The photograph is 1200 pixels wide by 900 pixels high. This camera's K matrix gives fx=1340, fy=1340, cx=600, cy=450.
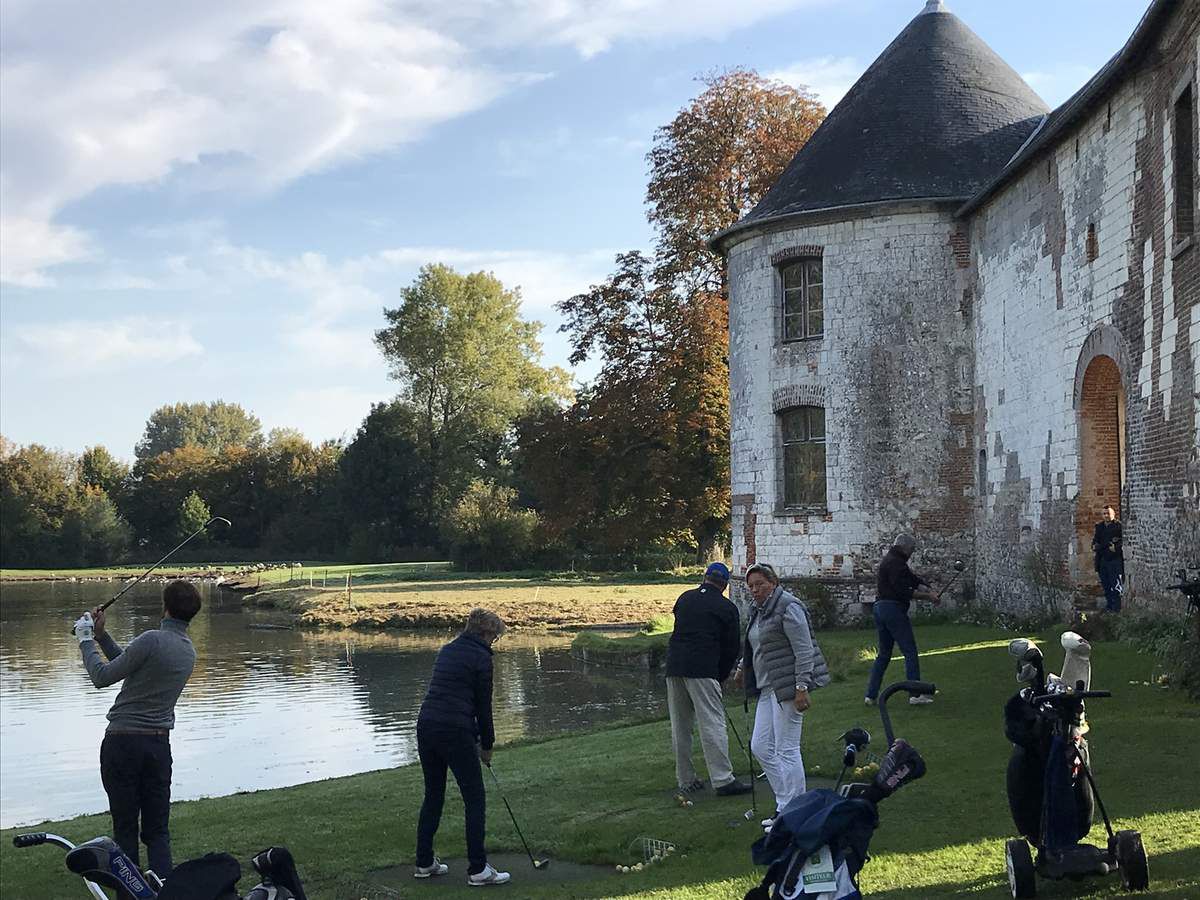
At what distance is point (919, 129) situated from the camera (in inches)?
902

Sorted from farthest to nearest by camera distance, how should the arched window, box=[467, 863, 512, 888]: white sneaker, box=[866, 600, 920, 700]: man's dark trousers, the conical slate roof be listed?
the arched window < the conical slate roof < box=[866, 600, 920, 700]: man's dark trousers < box=[467, 863, 512, 888]: white sneaker

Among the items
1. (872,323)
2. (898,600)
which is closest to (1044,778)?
(898,600)

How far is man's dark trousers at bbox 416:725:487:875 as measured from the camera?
810cm

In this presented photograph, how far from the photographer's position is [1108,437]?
17.1m

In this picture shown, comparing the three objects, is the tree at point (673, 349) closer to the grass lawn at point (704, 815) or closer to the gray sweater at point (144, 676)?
the grass lawn at point (704, 815)

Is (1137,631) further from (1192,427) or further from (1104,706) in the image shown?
(1104,706)

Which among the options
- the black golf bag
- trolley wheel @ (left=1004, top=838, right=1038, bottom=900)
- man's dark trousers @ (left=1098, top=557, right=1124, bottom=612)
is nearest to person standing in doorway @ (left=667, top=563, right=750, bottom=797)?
the black golf bag

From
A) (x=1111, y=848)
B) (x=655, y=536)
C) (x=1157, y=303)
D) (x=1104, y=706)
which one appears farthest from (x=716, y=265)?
(x=1111, y=848)

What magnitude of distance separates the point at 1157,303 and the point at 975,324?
297 inches

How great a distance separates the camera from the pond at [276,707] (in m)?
16.0

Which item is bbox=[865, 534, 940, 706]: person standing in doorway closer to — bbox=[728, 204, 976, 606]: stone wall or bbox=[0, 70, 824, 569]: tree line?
bbox=[728, 204, 976, 606]: stone wall

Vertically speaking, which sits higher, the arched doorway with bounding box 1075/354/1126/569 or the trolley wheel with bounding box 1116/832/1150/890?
the arched doorway with bounding box 1075/354/1126/569

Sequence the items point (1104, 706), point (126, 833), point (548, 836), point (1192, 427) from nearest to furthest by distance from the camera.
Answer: point (126, 833)
point (548, 836)
point (1104, 706)
point (1192, 427)

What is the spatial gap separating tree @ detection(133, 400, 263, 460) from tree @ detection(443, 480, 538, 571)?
73.1 m
